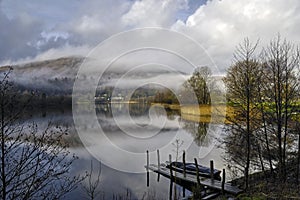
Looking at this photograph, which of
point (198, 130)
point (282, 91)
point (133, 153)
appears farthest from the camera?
point (198, 130)

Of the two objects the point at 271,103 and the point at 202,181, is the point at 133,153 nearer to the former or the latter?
the point at 202,181

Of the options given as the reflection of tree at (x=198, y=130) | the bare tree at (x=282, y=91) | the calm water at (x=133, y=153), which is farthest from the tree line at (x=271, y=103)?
the reflection of tree at (x=198, y=130)

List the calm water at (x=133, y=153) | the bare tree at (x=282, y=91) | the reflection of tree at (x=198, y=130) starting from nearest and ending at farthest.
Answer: the bare tree at (x=282, y=91) < the calm water at (x=133, y=153) < the reflection of tree at (x=198, y=130)

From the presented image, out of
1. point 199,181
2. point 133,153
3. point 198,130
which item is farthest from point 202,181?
point 198,130

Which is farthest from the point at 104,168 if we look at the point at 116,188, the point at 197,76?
the point at 197,76

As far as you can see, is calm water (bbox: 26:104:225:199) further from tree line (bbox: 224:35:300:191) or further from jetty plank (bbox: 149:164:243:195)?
tree line (bbox: 224:35:300:191)

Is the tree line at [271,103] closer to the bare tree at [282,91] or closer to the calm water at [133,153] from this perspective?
the bare tree at [282,91]

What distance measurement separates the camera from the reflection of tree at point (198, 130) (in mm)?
21688

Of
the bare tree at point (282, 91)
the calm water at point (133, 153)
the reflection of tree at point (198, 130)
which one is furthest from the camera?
the reflection of tree at point (198, 130)

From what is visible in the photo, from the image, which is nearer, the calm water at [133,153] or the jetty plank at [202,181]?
the jetty plank at [202,181]

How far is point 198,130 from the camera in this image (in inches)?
996

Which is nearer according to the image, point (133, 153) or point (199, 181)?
point (199, 181)

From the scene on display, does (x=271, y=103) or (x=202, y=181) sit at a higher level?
(x=271, y=103)

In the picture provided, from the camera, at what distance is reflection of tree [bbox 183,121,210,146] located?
21688 mm
